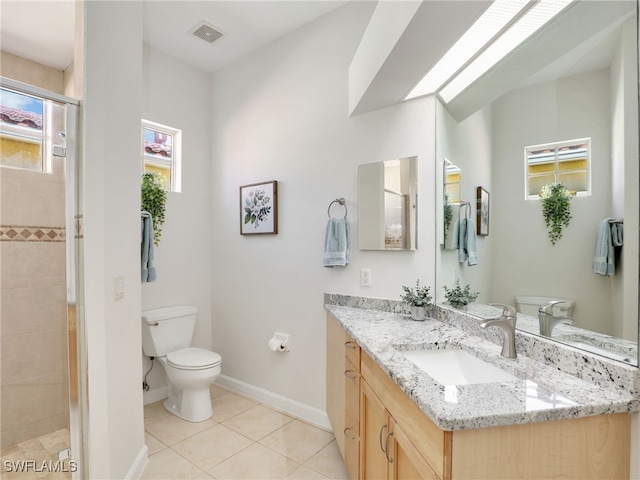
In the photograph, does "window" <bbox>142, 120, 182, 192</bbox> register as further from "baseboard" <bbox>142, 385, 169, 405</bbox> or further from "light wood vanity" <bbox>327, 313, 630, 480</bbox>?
"light wood vanity" <bbox>327, 313, 630, 480</bbox>

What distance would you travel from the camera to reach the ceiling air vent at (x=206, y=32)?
2514mm

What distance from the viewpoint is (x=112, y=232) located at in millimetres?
1642

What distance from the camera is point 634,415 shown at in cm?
91

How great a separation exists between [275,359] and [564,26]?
2640mm

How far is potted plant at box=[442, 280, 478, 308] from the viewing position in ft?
5.67

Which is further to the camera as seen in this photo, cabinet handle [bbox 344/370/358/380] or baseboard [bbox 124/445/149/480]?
A: baseboard [bbox 124/445/149/480]

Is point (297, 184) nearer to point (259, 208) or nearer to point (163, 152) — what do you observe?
point (259, 208)

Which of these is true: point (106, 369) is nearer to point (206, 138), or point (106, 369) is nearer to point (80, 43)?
point (80, 43)

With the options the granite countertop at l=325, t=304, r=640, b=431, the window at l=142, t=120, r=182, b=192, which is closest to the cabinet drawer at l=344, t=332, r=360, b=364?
the granite countertop at l=325, t=304, r=640, b=431

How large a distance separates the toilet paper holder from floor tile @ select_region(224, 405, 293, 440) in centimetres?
49

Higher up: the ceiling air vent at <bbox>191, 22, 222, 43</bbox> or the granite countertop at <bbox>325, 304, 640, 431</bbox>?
the ceiling air vent at <bbox>191, 22, 222, 43</bbox>

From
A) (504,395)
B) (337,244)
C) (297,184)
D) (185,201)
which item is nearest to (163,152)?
(185,201)

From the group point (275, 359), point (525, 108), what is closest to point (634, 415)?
point (525, 108)

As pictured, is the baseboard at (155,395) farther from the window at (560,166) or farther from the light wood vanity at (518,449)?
the window at (560,166)
